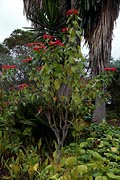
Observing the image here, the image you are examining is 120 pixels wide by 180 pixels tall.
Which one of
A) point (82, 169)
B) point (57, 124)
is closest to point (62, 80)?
point (57, 124)

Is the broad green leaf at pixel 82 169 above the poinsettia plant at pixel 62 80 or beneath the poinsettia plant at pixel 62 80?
beneath

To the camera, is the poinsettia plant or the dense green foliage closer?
the dense green foliage

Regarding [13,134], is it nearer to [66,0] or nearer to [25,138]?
[25,138]

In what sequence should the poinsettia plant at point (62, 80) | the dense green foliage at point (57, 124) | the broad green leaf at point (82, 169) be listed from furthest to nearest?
the poinsettia plant at point (62, 80)
the dense green foliage at point (57, 124)
the broad green leaf at point (82, 169)

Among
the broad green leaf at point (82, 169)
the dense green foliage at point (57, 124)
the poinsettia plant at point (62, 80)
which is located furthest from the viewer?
the poinsettia plant at point (62, 80)

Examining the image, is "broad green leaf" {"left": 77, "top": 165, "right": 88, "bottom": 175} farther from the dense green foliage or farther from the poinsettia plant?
the poinsettia plant

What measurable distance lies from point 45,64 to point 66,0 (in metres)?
5.24

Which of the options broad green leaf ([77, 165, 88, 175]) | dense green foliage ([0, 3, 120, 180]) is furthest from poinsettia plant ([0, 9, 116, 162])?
broad green leaf ([77, 165, 88, 175])

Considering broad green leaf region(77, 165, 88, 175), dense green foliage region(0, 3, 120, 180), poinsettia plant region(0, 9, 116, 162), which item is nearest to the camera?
broad green leaf region(77, 165, 88, 175)

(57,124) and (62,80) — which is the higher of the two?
(62,80)

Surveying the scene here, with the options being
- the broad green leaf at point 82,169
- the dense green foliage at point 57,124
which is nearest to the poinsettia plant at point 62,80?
the dense green foliage at point 57,124

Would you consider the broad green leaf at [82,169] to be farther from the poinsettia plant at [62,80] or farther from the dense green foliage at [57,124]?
the poinsettia plant at [62,80]

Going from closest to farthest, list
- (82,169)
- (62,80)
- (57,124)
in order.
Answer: (82,169) → (62,80) → (57,124)

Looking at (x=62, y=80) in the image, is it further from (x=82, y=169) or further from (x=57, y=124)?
(x=82, y=169)
